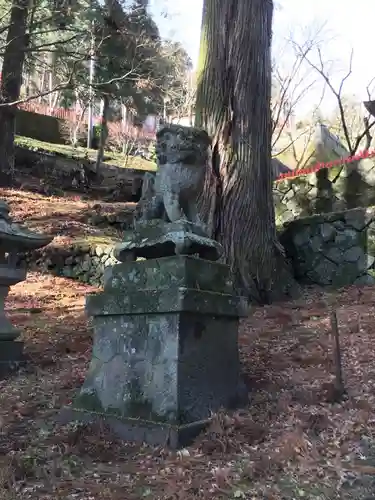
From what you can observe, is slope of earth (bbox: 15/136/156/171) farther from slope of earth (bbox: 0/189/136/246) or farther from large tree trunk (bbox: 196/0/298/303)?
large tree trunk (bbox: 196/0/298/303)

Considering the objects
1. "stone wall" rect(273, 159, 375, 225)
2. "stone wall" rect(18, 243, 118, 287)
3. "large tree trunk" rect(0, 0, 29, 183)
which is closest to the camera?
"stone wall" rect(273, 159, 375, 225)

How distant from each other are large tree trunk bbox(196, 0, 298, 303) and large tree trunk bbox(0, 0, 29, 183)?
298 inches

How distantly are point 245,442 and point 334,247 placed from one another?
6.01 metres

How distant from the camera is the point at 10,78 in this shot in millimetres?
15516

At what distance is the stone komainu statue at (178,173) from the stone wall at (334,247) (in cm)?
506

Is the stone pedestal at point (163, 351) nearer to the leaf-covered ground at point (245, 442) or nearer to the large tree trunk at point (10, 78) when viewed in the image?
the leaf-covered ground at point (245, 442)

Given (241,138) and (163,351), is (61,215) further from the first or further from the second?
(163,351)

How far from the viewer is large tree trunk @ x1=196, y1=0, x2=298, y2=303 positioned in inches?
307

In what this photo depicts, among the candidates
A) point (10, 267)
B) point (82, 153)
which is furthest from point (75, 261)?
point (82, 153)

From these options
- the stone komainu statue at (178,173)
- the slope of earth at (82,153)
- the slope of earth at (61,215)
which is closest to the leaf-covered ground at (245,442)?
the stone komainu statue at (178,173)

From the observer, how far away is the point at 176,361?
3.89 meters

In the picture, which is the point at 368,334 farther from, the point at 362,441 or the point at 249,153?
the point at 249,153

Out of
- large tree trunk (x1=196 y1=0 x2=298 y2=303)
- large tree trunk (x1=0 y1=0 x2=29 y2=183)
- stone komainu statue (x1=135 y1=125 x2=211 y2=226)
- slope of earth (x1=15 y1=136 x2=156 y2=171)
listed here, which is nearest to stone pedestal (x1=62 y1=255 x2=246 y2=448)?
stone komainu statue (x1=135 y1=125 x2=211 y2=226)

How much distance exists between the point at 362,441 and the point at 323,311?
12.1ft
